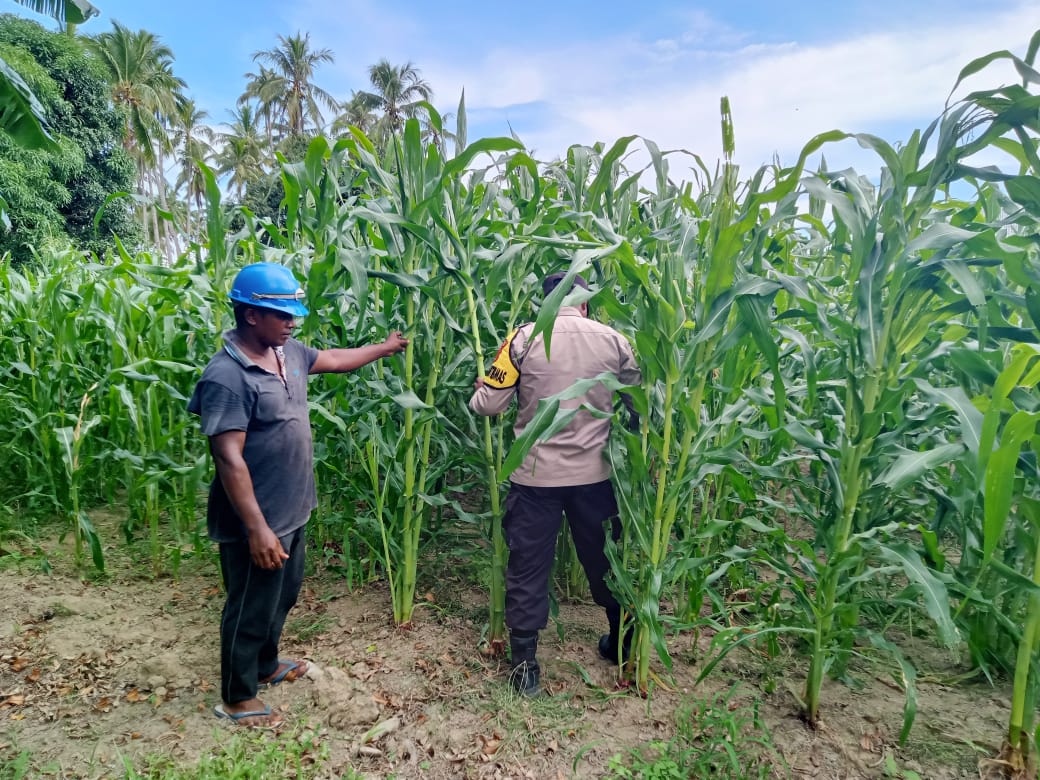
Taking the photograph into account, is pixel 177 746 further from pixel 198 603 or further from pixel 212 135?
pixel 212 135

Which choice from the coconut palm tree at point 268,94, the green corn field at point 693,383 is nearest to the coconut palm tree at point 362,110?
the coconut palm tree at point 268,94

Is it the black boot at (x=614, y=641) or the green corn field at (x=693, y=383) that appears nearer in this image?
the green corn field at (x=693, y=383)

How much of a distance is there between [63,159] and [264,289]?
19911 millimetres

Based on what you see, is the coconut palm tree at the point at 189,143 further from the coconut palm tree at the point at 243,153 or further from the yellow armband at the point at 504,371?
the yellow armband at the point at 504,371

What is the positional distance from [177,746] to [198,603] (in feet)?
3.78

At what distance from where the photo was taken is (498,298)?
3283mm

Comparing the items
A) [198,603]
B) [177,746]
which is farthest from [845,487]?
[198,603]

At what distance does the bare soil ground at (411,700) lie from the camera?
2.29 metres

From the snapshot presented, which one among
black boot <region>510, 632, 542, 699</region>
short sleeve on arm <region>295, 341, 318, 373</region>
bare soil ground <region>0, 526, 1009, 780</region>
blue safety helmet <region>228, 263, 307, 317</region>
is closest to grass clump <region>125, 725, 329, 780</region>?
bare soil ground <region>0, 526, 1009, 780</region>

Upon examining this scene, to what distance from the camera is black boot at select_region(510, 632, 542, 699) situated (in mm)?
2709

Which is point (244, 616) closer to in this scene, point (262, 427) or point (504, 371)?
point (262, 427)

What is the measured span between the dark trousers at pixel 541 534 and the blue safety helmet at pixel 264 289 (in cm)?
127

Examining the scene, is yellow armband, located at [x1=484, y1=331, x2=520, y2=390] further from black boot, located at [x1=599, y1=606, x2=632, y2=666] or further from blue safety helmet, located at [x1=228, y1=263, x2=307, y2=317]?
black boot, located at [x1=599, y1=606, x2=632, y2=666]

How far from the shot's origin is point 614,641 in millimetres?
2896
